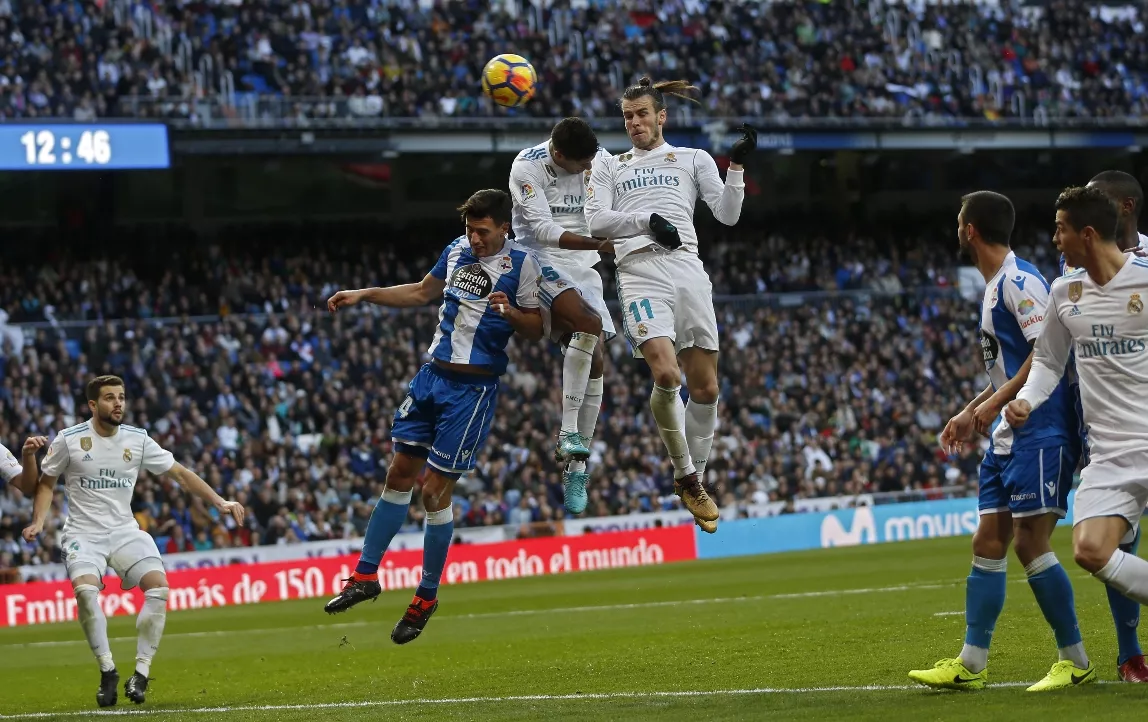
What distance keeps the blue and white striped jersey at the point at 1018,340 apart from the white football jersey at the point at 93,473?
7.06 meters

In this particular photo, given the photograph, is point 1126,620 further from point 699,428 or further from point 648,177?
point 648,177

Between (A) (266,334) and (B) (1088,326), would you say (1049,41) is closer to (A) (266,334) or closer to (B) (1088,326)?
(A) (266,334)

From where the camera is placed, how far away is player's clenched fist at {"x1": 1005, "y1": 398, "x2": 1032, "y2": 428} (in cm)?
740

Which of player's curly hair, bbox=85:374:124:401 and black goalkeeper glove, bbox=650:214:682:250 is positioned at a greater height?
black goalkeeper glove, bbox=650:214:682:250

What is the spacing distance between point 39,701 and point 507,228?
6235mm

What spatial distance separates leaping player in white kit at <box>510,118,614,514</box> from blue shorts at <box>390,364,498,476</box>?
646mm

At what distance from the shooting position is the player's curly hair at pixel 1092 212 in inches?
292

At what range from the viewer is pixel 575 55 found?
33188 mm

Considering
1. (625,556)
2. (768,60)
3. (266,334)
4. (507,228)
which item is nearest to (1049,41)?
(768,60)

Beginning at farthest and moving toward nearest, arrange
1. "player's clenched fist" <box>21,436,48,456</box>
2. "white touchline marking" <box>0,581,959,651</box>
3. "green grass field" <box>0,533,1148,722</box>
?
"white touchline marking" <box>0,581,959,651</box>
"player's clenched fist" <box>21,436,48,456</box>
"green grass field" <box>0,533,1148,722</box>

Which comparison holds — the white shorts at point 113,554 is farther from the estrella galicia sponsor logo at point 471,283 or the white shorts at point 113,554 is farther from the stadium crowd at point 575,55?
the stadium crowd at point 575,55

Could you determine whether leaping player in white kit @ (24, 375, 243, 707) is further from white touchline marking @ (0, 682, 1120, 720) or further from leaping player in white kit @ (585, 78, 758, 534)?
leaping player in white kit @ (585, 78, 758, 534)

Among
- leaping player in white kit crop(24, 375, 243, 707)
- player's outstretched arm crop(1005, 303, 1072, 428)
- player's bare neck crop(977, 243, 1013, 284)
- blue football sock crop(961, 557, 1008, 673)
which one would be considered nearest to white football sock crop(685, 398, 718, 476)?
blue football sock crop(961, 557, 1008, 673)

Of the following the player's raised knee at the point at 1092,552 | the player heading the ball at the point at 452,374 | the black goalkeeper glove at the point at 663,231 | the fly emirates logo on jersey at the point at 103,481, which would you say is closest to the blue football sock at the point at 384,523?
the player heading the ball at the point at 452,374
